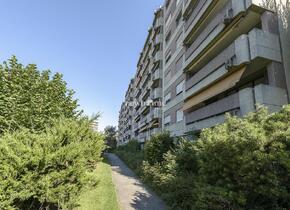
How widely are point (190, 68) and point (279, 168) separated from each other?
46.0ft

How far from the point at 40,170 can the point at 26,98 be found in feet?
16.2

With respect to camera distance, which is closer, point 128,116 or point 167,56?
point 167,56

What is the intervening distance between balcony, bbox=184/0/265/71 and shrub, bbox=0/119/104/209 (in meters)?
10.7

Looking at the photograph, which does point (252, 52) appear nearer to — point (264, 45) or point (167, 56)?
point (264, 45)

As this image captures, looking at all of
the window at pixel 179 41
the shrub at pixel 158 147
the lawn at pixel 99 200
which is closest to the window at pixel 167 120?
the shrub at pixel 158 147

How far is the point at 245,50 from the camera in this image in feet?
33.1

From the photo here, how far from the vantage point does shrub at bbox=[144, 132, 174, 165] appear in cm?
1631

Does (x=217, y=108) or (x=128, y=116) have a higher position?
(x=128, y=116)

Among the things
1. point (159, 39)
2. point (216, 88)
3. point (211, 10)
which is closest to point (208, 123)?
point (216, 88)

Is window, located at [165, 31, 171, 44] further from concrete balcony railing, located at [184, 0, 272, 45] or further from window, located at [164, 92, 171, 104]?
window, located at [164, 92, 171, 104]

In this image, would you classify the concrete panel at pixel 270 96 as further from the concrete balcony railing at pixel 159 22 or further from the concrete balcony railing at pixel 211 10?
the concrete balcony railing at pixel 159 22

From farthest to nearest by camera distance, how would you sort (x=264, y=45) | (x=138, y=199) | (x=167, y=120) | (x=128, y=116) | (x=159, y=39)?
(x=128, y=116)
(x=159, y=39)
(x=167, y=120)
(x=138, y=199)
(x=264, y=45)

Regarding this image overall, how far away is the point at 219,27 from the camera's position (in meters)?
12.7

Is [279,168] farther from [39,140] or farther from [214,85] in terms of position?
[214,85]
